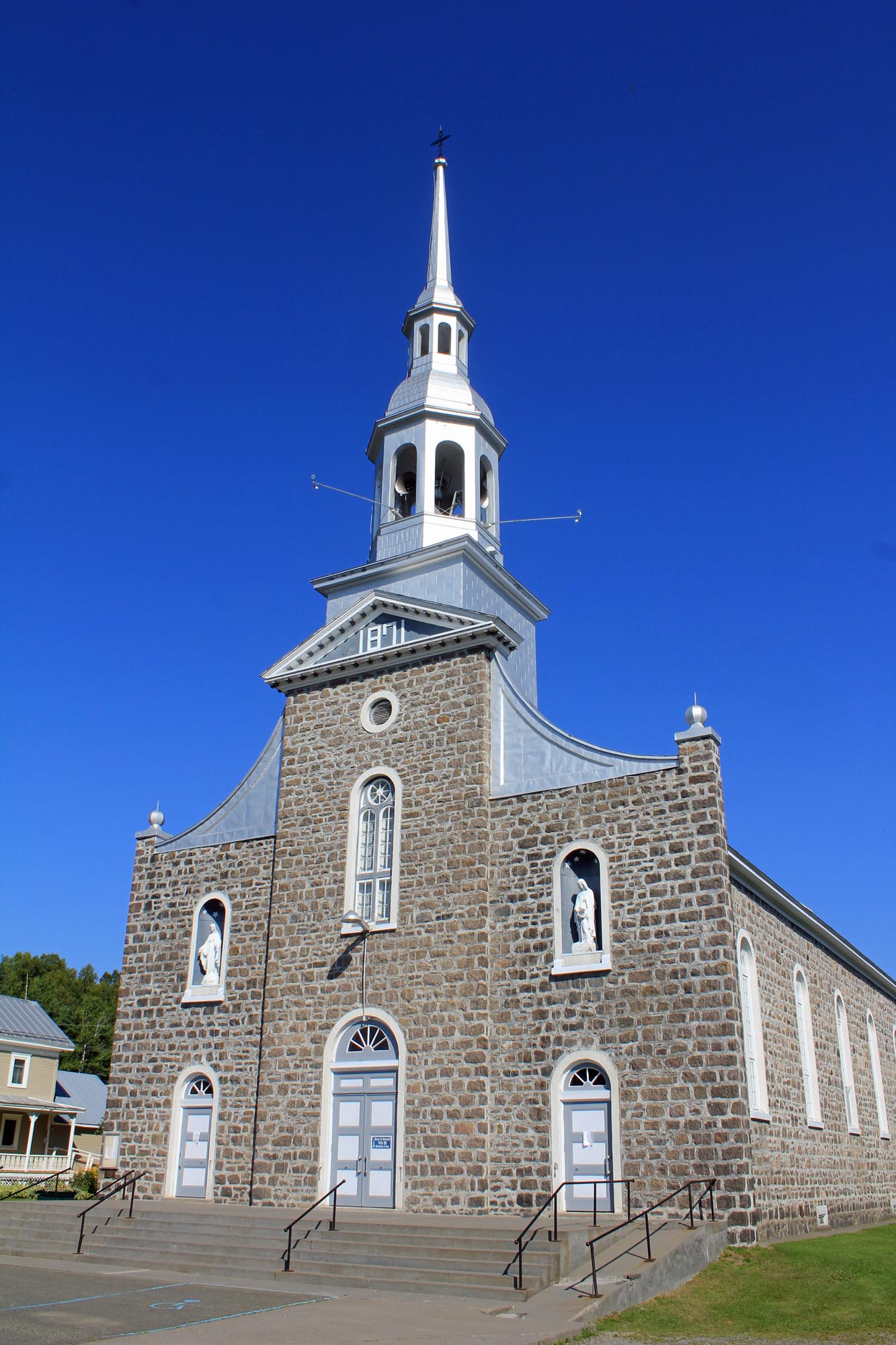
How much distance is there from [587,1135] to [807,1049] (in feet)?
24.4

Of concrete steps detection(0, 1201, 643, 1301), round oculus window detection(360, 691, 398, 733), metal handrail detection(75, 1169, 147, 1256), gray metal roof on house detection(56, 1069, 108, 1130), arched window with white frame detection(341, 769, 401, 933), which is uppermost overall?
round oculus window detection(360, 691, 398, 733)

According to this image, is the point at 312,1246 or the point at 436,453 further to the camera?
the point at 436,453

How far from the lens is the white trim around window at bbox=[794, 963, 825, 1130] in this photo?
71.9ft

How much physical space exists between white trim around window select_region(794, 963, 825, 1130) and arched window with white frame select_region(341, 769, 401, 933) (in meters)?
8.87

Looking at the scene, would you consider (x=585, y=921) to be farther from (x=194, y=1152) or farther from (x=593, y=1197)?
(x=194, y=1152)

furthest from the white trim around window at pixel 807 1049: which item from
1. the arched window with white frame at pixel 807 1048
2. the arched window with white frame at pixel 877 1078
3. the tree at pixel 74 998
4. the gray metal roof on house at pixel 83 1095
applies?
the tree at pixel 74 998

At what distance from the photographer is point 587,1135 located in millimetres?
17500

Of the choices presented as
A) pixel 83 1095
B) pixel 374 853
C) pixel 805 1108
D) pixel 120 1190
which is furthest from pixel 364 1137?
pixel 83 1095

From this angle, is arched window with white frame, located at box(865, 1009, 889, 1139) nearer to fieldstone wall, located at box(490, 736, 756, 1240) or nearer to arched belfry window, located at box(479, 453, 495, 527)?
fieldstone wall, located at box(490, 736, 756, 1240)

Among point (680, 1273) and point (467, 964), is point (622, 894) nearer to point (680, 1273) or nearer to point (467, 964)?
point (467, 964)

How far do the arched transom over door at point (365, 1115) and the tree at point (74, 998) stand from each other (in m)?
43.8

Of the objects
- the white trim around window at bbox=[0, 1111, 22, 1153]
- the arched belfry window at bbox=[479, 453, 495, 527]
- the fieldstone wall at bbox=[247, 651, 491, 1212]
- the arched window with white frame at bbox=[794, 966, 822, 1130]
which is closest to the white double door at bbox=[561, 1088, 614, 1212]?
the fieldstone wall at bbox=[247, 651, 491, 1212]

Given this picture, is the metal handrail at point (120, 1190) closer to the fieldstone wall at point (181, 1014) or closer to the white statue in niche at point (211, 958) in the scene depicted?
the fieldstone wall at point (181, 1014)

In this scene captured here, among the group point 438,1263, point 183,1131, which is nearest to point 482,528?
point 183,1131
